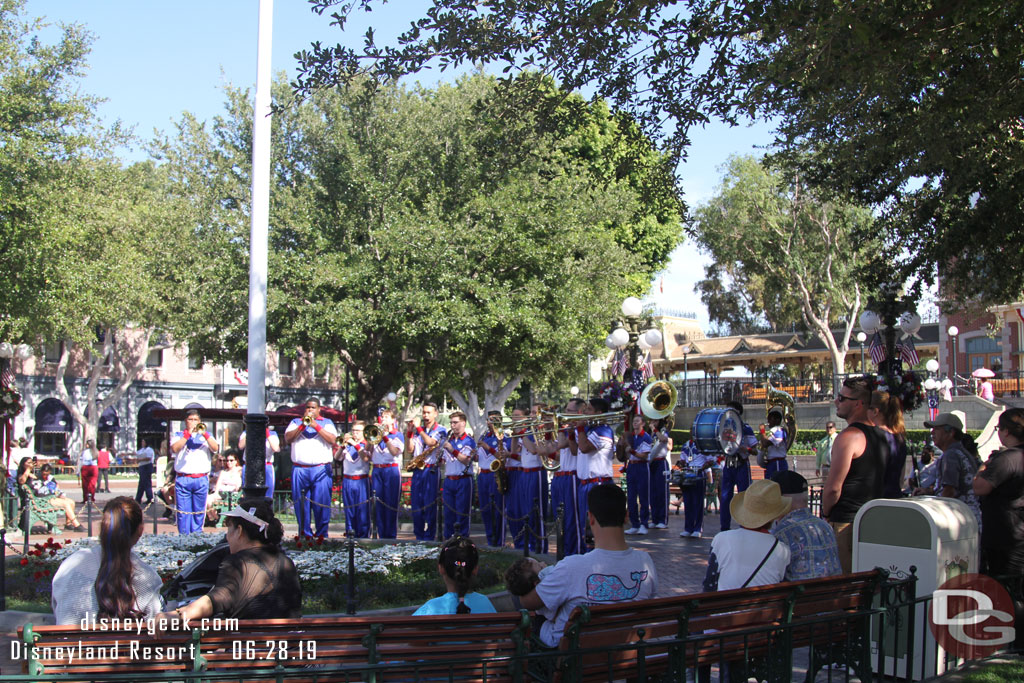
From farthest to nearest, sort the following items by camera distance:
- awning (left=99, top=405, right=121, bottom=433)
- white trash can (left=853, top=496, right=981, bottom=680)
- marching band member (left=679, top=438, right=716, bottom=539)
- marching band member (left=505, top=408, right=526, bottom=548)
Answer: awning (left=99, top=405, right=121, bottom=433) < marching band member (left=679, top=438, right=716, bottom=539) < marching band member (left=505, top=408, right=526, bottom=548) < white trash can (left=853, top=496, right=981, bottom=680)

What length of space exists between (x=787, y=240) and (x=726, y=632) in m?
38.9

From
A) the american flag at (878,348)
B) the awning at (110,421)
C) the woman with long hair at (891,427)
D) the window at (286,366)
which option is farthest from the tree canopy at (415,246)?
the window at (286,366)

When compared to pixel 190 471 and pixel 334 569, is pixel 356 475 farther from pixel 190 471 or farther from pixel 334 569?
pixel 334 569

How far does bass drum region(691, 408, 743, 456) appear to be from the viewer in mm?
13617

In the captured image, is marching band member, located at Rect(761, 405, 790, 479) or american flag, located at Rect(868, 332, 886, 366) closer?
marching band member, located at Rect(761, 405, 790, 479)

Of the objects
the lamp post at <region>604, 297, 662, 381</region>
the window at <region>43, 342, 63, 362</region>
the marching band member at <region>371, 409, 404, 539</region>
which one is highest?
the window at <region>43, 342, 63, 362</region>

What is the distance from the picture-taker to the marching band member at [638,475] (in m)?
14.5

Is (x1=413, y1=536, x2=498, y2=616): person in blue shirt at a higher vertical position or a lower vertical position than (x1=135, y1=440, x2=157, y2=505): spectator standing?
higher

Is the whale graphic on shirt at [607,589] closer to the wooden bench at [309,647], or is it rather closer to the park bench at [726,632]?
the park bench at [726,632]

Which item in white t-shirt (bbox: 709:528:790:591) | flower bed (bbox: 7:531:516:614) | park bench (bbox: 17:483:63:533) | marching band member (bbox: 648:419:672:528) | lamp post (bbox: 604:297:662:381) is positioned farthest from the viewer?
lamp post (bbox: 604:297:662:381)

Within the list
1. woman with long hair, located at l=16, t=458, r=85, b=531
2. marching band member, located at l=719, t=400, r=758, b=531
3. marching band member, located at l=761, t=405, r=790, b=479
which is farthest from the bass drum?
woman with long hair, located at l=16, t=458, r=85, b=531

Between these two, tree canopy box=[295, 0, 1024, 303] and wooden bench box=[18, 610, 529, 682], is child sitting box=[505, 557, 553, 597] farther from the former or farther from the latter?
tree canopy box=[295, 0, 1024, 303]

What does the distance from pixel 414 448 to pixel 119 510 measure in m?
9.68

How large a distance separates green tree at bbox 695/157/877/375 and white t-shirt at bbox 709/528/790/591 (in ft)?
115
